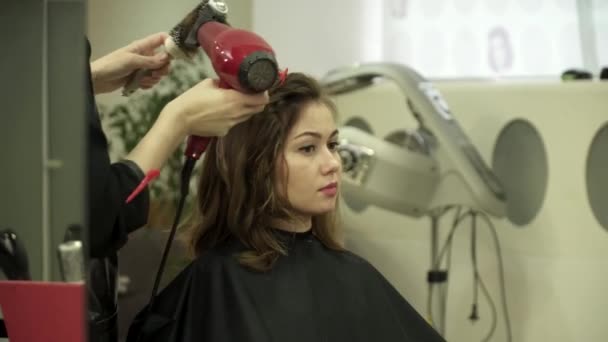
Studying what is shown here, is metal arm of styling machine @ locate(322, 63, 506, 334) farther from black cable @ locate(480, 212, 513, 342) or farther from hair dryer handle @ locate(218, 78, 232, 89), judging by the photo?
hair dryer handle @ locate(218, 78, 232, 89)

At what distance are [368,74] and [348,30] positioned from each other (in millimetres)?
794

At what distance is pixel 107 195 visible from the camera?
0.89 meters

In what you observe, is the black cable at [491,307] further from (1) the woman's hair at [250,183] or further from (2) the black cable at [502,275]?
(1) the woman's hair at [250,183]

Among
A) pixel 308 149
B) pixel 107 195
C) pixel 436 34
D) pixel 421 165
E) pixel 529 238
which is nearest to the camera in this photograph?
pixel 107 195

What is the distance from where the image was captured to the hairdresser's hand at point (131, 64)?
1036 mm

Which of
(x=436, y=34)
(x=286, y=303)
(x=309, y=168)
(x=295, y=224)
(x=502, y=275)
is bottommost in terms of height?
(x=502, y=275)

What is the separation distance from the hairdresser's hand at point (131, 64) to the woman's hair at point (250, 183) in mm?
230

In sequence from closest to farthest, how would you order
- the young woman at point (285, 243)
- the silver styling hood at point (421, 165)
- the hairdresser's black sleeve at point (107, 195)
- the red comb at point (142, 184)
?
1. the hairdresser's black sleeve at point (107, 195)
2. the red comb at point (142, 184)
3. the young woman at point (285, 243)
4. the silver styling hood at point (421, 165)

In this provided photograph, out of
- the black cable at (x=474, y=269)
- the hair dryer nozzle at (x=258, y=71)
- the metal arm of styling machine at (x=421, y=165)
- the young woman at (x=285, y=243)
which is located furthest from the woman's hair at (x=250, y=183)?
the black cable at (x=474, y=269)

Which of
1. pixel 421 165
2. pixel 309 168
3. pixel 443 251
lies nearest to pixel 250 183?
pixel 309 168

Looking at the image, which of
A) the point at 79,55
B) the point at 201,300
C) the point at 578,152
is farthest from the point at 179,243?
the point at 578,152

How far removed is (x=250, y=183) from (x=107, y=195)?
509mm

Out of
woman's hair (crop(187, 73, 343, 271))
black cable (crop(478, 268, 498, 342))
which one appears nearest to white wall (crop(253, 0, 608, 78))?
black cable (crop(478, 268, 498, 342))

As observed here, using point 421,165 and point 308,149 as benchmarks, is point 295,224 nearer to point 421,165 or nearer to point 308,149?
point 308,149
